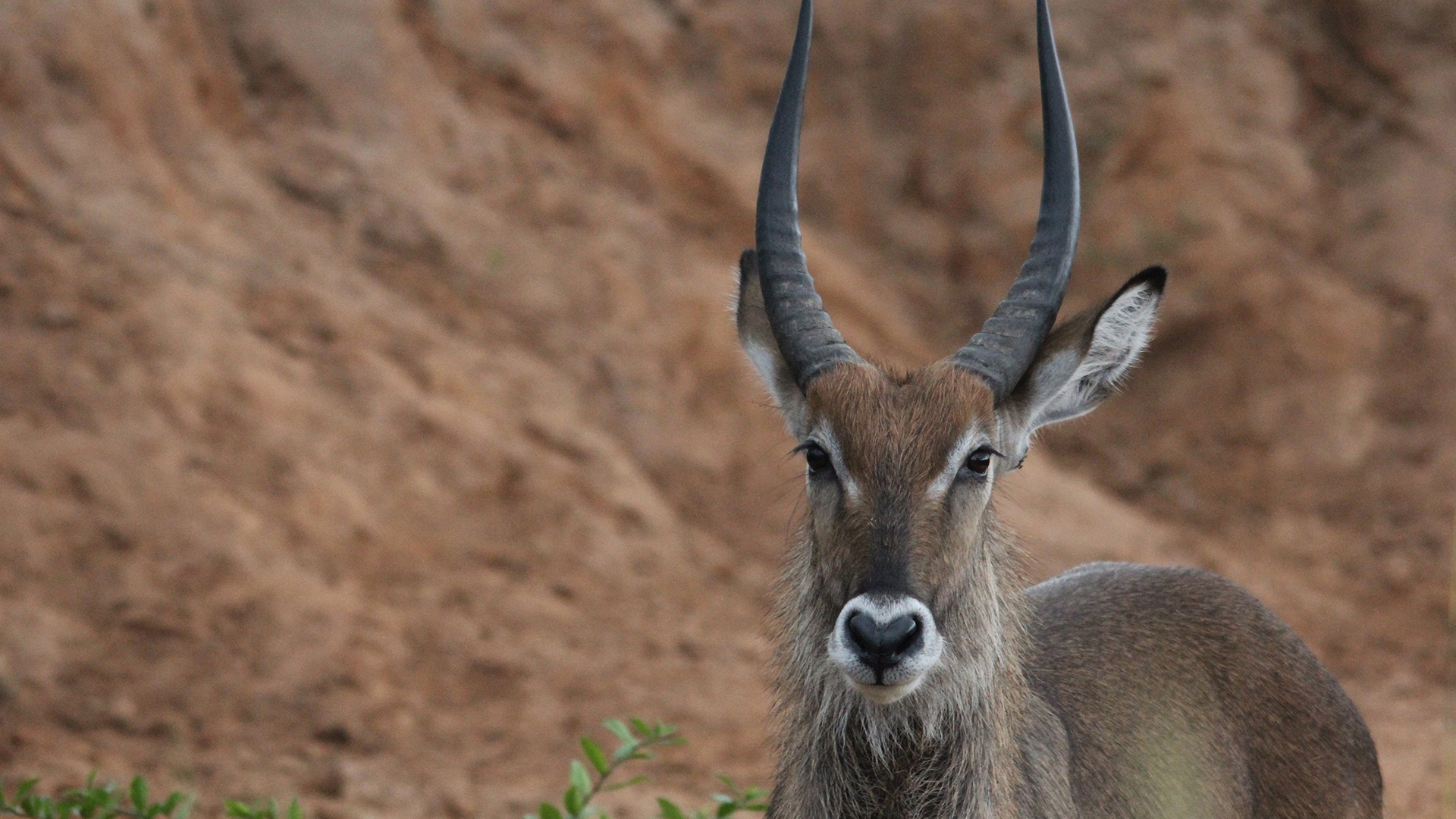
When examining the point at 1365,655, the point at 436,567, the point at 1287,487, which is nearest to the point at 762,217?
the point at 436,567

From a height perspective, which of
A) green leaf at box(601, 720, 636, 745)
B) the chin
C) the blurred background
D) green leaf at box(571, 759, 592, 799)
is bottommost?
the chin

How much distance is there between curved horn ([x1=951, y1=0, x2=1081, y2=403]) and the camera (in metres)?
4.64

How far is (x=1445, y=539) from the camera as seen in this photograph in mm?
11508

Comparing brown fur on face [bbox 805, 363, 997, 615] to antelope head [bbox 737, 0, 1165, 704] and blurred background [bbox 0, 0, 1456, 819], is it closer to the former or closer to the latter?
antelope head [bbox 737, 0, 1165, 704]

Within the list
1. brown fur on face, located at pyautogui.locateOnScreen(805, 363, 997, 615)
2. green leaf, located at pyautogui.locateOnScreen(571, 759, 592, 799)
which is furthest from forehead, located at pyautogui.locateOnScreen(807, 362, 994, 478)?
green leaf, located at pyautogui.locateOnScreen(571, 759, 592, 799)

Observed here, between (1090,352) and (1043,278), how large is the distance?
0.29 metres

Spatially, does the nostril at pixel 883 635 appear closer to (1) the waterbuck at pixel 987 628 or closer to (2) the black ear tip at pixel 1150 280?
(1) the waterbuck at pixel 987 628

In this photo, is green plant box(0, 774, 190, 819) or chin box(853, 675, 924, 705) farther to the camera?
green plant box(0, 774, 190, 819)

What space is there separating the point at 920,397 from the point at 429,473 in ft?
17.9

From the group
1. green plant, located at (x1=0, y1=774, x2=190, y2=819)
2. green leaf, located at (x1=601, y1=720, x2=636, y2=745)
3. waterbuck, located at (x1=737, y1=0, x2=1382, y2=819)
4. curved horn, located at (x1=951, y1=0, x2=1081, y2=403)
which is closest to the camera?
waterbuck, located at (x1=737, y1=0, x2=1382, y2=819)

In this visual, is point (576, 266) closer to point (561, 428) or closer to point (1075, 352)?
point (561, 428)

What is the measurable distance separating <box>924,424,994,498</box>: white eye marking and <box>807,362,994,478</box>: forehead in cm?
2

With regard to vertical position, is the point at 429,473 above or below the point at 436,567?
above

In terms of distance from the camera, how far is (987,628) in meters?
4.65
